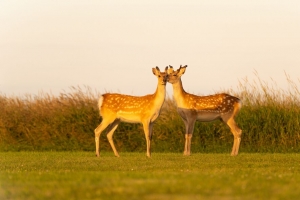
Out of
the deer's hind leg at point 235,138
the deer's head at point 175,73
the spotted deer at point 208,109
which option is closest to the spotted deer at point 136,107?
the deer's head at point 175,73

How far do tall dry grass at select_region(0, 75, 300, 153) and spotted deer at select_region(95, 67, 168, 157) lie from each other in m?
3.04

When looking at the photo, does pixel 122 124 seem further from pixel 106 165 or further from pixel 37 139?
pixel 106 165

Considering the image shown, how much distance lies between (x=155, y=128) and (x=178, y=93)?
2.64m

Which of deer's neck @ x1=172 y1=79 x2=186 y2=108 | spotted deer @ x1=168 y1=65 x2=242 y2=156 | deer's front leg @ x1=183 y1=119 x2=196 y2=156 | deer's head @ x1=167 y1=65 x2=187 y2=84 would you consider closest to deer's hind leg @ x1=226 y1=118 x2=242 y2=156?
spotted deer @ x1=168 y1=65 x2=242 y2=156

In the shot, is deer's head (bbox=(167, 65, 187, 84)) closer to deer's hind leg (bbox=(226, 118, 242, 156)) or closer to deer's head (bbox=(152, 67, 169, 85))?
deer's head (bbox=(152, 67, 169, 85))

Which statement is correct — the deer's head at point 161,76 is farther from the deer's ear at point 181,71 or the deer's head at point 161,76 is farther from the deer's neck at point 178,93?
the deer's ear at point 181,71

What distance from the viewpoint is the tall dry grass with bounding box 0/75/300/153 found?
2139cm

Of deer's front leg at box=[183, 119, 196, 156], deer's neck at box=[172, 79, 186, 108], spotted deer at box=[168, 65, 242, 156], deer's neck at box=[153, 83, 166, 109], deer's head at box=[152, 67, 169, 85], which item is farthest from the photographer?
deer's neck at box=[172, 79, 186, 108]

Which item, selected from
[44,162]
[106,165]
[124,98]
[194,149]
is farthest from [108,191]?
[194,149]

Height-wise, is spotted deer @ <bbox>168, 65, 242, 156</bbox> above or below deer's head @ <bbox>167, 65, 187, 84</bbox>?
below

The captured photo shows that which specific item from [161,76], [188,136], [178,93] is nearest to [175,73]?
[178,93]

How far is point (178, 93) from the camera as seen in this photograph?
20.2m

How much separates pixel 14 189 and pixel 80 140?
14101 mm

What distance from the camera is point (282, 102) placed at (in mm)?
23094
